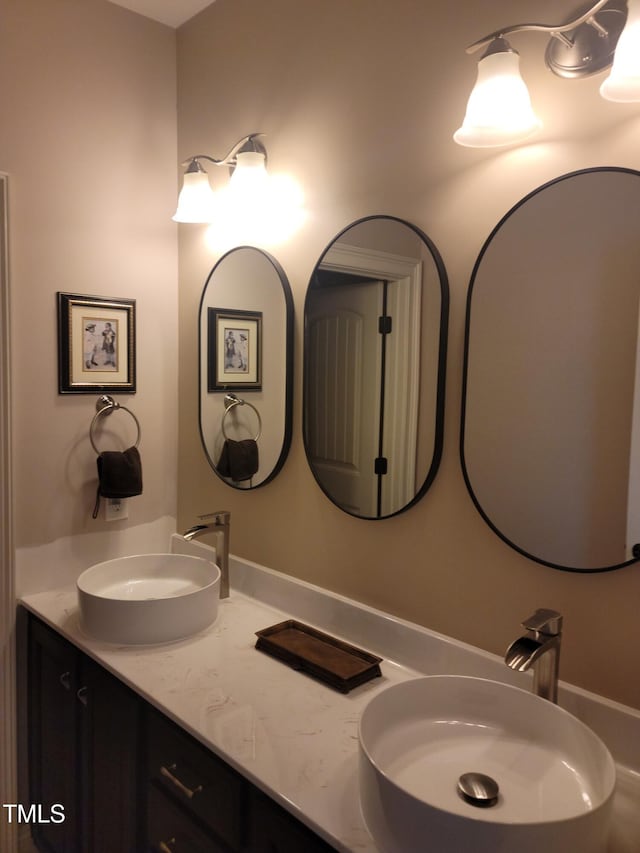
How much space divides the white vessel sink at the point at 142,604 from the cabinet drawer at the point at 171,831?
0.35 m

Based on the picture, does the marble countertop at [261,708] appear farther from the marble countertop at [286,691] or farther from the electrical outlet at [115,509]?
the electrical outlet at [115,509]

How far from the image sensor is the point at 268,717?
1.27 meters

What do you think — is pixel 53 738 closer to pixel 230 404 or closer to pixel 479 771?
pixel 230 404

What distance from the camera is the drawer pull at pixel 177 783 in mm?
1257

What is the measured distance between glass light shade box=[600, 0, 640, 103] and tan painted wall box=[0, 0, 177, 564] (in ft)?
4.99

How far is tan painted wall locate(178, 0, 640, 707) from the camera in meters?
1.18

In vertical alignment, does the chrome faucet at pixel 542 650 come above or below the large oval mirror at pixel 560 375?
below

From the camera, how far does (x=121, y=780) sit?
4.93 ft

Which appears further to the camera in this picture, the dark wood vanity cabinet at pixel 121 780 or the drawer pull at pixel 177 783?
the drawer pull at pixel 177 783

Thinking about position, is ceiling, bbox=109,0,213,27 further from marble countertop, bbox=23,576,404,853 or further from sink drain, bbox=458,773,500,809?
sink drain, bbox=458,773,500,809

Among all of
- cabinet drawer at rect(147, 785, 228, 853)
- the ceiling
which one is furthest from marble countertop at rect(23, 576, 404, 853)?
the ceiling

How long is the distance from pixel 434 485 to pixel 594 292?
542 mm

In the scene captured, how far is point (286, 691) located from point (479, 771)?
1.51 ft

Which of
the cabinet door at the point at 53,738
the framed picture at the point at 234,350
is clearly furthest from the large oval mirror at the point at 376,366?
the cabinet door at the point at 53,738
